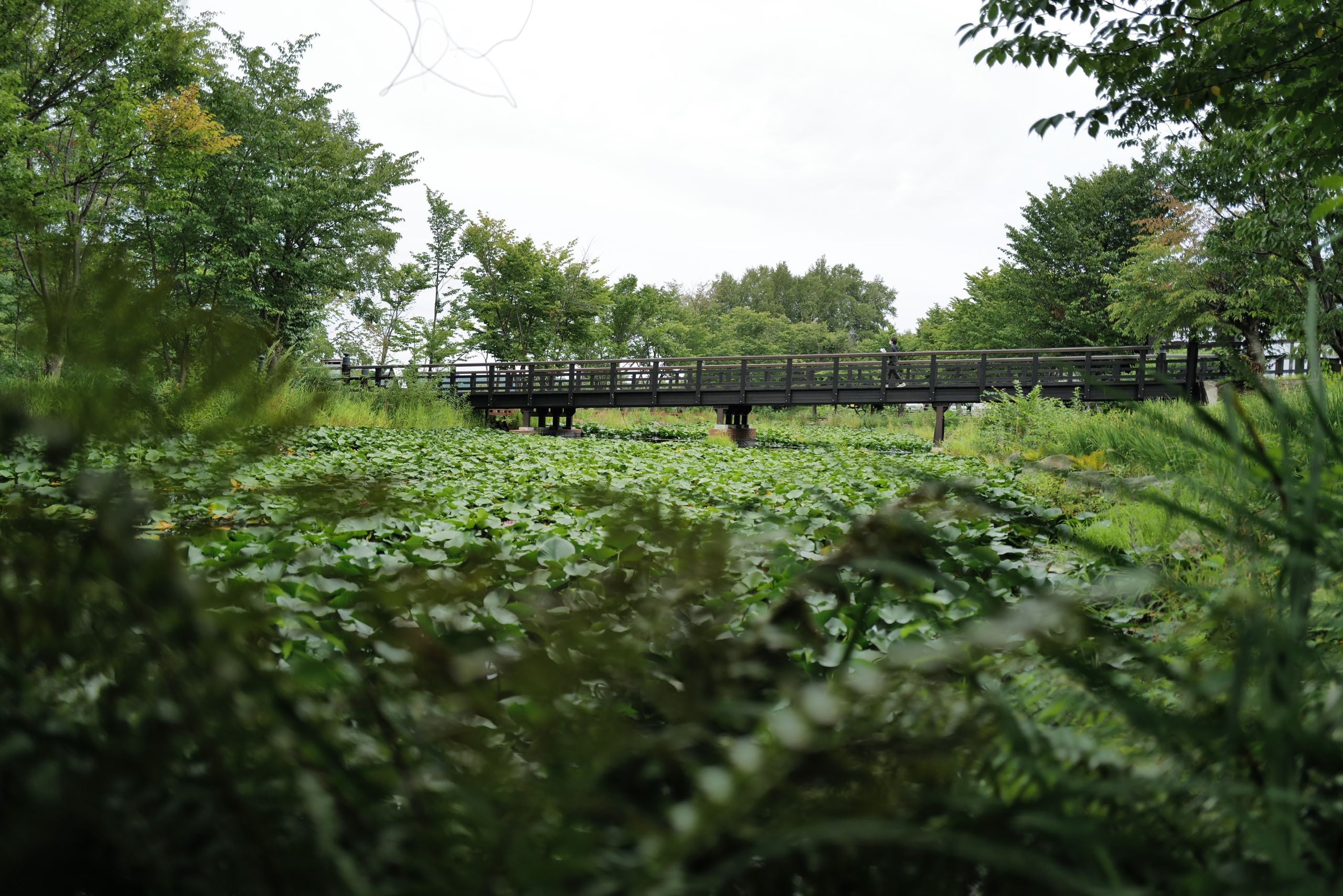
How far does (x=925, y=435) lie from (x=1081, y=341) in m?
12.6

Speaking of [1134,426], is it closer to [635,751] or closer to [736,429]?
[635,751]

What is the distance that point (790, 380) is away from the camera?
17.7 meters

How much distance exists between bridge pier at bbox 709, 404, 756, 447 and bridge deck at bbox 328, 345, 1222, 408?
24.8 inches

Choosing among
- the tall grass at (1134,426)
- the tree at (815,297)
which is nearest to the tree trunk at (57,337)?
the tall grass at (1134,426)

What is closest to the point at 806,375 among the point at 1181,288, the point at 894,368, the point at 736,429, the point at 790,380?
the point at 790,380

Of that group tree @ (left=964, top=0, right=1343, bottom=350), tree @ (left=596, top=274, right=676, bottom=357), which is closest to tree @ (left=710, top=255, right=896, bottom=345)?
tree @ (left=596, top=274, right=676, bottom=357)

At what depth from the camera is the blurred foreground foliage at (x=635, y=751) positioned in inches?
10.0

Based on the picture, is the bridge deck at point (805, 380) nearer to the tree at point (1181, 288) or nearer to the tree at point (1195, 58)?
the tree at point (1181, 288)

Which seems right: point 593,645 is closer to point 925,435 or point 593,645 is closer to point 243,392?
point 243,392

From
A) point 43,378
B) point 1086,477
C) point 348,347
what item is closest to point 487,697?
point 1086,477

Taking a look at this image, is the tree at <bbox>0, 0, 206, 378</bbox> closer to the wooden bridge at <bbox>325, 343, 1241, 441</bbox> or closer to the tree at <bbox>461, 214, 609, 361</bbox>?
the wooden bridge at <bbox>325, 343, 1241, 441</bbox>

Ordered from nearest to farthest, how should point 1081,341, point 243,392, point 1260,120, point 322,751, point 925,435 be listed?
point 322,751, point 243,392, point 1260,120, point 925,435, point 1081,341

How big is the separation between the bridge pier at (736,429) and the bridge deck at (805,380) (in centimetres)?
63

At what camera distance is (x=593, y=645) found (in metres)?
0.34
